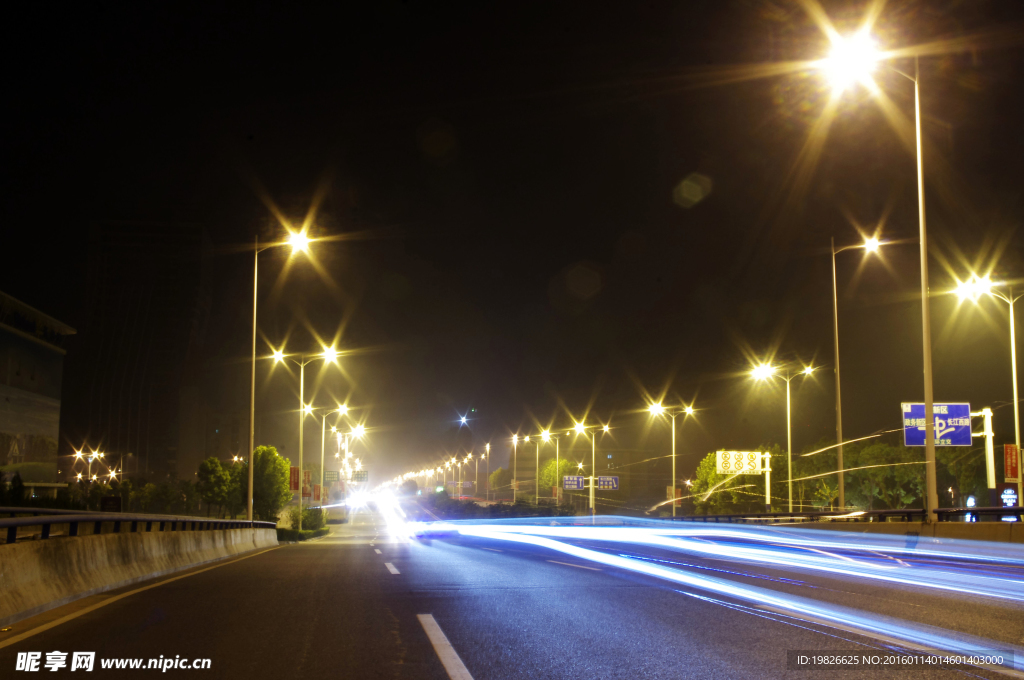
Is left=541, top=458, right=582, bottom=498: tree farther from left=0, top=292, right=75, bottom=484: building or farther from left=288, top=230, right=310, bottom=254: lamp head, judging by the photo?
left=288, top=230, right=310, bottom=254: lamp head

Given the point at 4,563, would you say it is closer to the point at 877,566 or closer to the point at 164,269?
the point at 877,566

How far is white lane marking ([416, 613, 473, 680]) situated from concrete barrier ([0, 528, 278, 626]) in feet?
14.8

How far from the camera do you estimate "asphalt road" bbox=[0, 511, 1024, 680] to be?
6.91 meters

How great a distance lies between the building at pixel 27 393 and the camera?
9062 centimetres

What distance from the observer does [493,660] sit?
7.11m

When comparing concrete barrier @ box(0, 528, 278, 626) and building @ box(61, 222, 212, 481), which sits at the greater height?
building @ box(61, 222, 212, 481)

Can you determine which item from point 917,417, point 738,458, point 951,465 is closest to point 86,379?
point 738,458

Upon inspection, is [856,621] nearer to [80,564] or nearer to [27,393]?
[80,564]

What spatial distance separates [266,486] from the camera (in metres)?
78.9

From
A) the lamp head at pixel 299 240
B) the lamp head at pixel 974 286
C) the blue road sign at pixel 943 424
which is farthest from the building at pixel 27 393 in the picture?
the lamp head at pixel 974 286

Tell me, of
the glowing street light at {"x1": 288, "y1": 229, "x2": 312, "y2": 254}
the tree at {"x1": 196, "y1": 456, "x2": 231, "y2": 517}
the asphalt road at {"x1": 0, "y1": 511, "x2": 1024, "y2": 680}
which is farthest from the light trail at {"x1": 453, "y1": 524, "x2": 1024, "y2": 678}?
the tree at {"x1": 196, "y1": 456, "x2": 231, "y2": 517}

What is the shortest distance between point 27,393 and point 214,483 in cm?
3071

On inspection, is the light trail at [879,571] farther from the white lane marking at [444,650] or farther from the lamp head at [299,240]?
the lamp head at [299,240]

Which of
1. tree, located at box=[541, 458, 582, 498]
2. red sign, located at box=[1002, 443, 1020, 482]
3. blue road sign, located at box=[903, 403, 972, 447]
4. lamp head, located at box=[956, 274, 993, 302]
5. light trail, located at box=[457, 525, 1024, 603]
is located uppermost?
lamp head, located at box=[956, 274, 993, 302]
